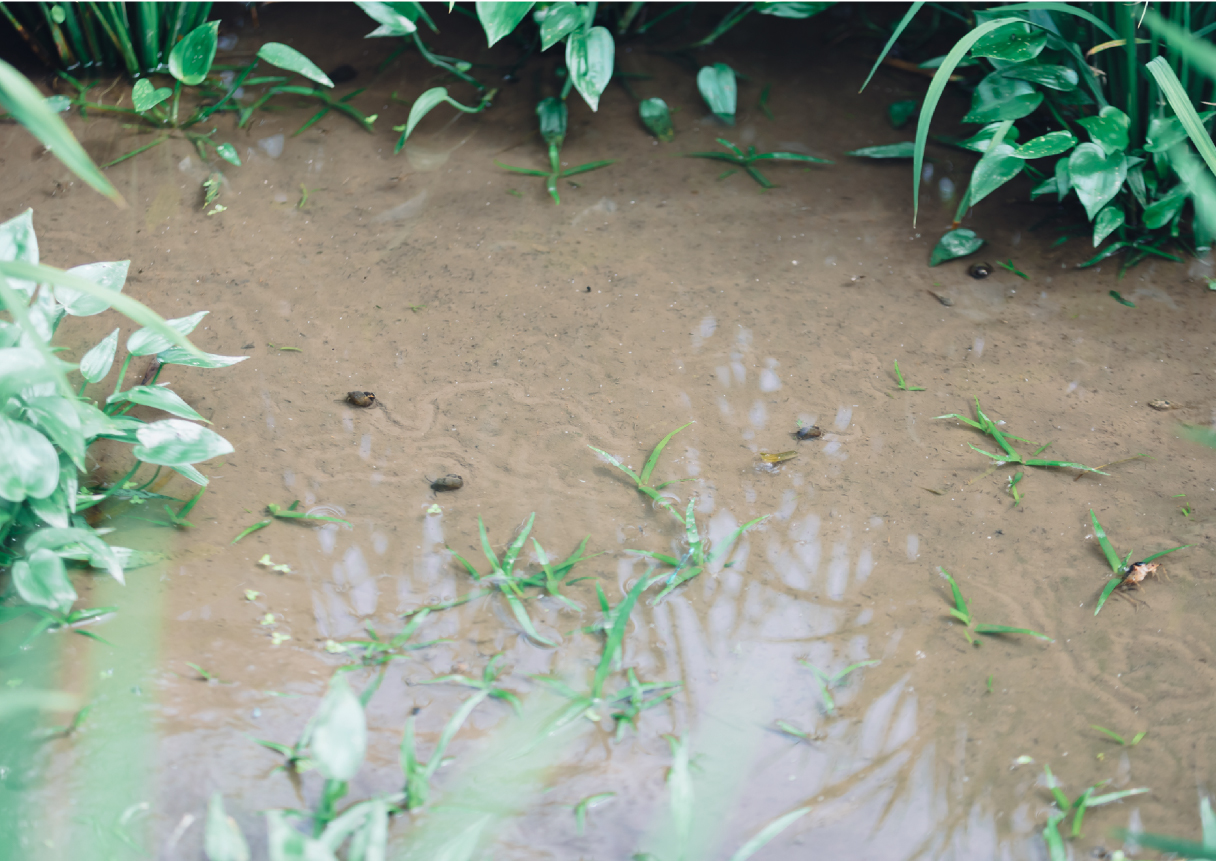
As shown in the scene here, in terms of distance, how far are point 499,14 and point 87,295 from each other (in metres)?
1.07

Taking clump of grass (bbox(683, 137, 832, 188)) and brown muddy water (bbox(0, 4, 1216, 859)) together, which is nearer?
brown muddy water (bbox(0, 4, 1216, 859))

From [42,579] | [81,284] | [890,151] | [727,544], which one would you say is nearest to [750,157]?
[890,151]

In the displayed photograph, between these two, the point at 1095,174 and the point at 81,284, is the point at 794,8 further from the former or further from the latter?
the point at 81,284

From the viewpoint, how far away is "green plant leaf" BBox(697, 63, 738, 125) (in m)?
2.27

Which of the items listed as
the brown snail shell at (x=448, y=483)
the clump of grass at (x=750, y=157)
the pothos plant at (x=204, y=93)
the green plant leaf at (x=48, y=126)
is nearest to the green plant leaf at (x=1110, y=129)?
the clump of grass at (x=750, y=157)

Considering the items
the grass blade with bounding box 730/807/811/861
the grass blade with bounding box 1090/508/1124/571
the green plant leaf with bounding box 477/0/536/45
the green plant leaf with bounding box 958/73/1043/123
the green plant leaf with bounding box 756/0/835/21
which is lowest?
the grass blade with bounding box 1090/508/1124/571

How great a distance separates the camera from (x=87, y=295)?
133 centimetres

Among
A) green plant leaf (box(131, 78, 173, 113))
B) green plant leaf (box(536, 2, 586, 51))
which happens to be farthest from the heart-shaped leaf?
green plant leaf (box(131, 78, 173, 113))

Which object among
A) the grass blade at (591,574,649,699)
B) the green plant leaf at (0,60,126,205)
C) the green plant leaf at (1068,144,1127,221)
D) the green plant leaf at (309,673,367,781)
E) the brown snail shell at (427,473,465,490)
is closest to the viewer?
the green plant leaf at (0,60,126,205)

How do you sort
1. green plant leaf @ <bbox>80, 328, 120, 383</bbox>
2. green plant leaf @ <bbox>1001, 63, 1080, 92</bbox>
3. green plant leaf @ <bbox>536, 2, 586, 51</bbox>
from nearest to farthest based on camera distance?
green plant leaf @ <bbox>80, 328, 120, 383</bbox> < green plant leaf @ <bbox>1001, 63, 1080, 92</bbox> < green plant leaf @ <bbox>536, 2, 586, 51</bbox>

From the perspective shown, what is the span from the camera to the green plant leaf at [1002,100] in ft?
6.24

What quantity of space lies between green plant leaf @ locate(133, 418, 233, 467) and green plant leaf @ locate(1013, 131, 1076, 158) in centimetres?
172

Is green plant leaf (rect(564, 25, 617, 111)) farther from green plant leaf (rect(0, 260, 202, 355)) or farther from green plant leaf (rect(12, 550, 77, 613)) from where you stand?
green plant leaf (rect(12, 550, 77, 613))

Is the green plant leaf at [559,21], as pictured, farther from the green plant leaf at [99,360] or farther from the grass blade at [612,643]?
the grass blade at [612,643]
